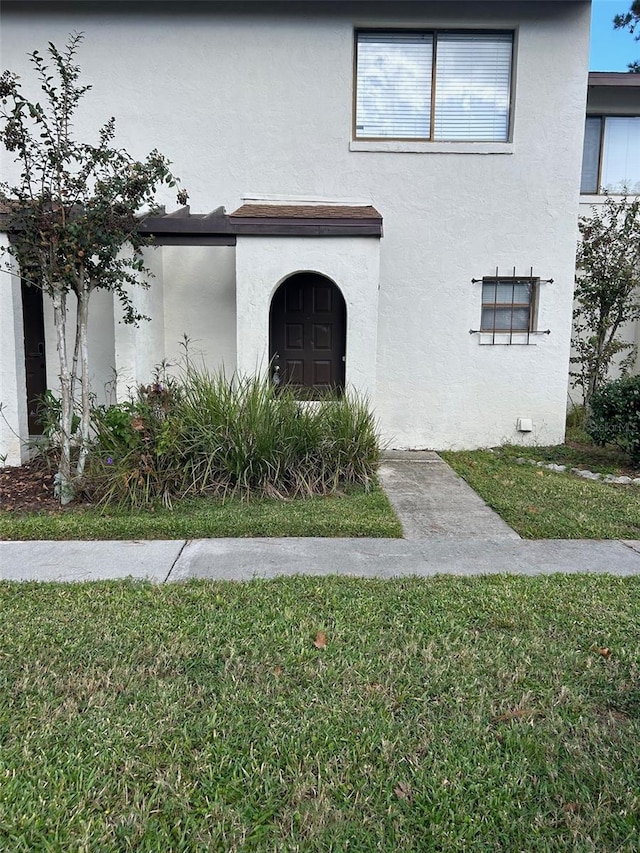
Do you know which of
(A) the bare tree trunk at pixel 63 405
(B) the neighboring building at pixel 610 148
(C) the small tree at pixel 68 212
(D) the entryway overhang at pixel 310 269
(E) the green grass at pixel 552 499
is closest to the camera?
(E) the green grass at pixel 552 499

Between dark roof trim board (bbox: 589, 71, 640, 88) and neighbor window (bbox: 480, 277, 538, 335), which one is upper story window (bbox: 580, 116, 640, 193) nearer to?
dark roof trim board (bbox: 589, 71, 640, 88)

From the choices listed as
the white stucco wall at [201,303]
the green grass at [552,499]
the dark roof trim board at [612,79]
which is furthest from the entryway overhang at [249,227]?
the dark roof trim board at [612,79]

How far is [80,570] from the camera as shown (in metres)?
4.16

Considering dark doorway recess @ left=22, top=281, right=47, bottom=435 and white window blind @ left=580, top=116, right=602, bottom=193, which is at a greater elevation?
white window blind @ left=580, top=116, right=602, bottom=193

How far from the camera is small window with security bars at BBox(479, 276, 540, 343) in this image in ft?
28.0

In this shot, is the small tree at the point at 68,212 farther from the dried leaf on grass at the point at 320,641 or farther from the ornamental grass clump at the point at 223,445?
the dried leaf on grass at the point at 320,641

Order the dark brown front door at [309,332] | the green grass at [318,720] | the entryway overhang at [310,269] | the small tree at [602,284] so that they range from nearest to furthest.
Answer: the green grass at [318,720] < the entryway overhang at [310,269] < the dark brown front door at [309,332] < the small tree at [602,284]

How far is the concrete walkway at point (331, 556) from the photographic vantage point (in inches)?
163

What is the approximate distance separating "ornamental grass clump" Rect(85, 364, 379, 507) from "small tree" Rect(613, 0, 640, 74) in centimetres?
2079

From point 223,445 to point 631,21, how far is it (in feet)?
75.6

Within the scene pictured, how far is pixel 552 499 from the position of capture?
594cm

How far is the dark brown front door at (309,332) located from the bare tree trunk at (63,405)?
334cm

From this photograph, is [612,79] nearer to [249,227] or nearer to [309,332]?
[309,332]

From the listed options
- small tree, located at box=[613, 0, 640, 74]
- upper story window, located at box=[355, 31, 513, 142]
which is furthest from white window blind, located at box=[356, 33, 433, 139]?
small tree, located at box=[613, 0, 640, 74]
